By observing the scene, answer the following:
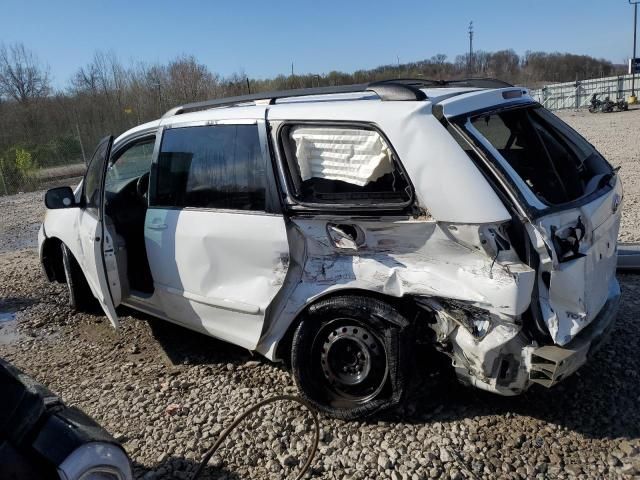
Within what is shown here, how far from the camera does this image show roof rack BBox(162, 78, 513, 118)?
3.06m

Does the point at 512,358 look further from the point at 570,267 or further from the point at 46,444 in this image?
the point at 46,444

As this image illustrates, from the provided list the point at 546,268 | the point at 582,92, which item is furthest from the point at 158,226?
the point at 582,92

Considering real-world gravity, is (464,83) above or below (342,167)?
above

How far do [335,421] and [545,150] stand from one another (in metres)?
2.29

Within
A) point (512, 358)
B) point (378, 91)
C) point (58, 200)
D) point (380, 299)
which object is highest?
point (378, 91)

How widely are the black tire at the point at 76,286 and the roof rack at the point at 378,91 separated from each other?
171cm

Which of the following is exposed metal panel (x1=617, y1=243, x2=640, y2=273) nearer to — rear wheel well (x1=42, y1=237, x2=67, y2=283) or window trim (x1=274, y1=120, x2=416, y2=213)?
window trim (x1=274, y1=120, x2=416, y2=213)

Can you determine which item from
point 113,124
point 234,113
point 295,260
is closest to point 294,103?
point 234,113

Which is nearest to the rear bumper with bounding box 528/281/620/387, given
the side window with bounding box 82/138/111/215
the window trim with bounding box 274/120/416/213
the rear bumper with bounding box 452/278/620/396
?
the rear bumper with bounding box 452/278/620/396

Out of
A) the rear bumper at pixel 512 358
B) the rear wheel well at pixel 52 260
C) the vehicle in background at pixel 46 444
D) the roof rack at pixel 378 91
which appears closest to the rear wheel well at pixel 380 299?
the rear bumper at pixel 512 358

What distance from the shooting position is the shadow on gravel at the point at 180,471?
2896mm

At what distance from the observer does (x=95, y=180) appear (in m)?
4.27

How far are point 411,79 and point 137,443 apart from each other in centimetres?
324

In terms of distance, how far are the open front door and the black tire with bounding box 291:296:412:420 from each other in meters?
1.53
